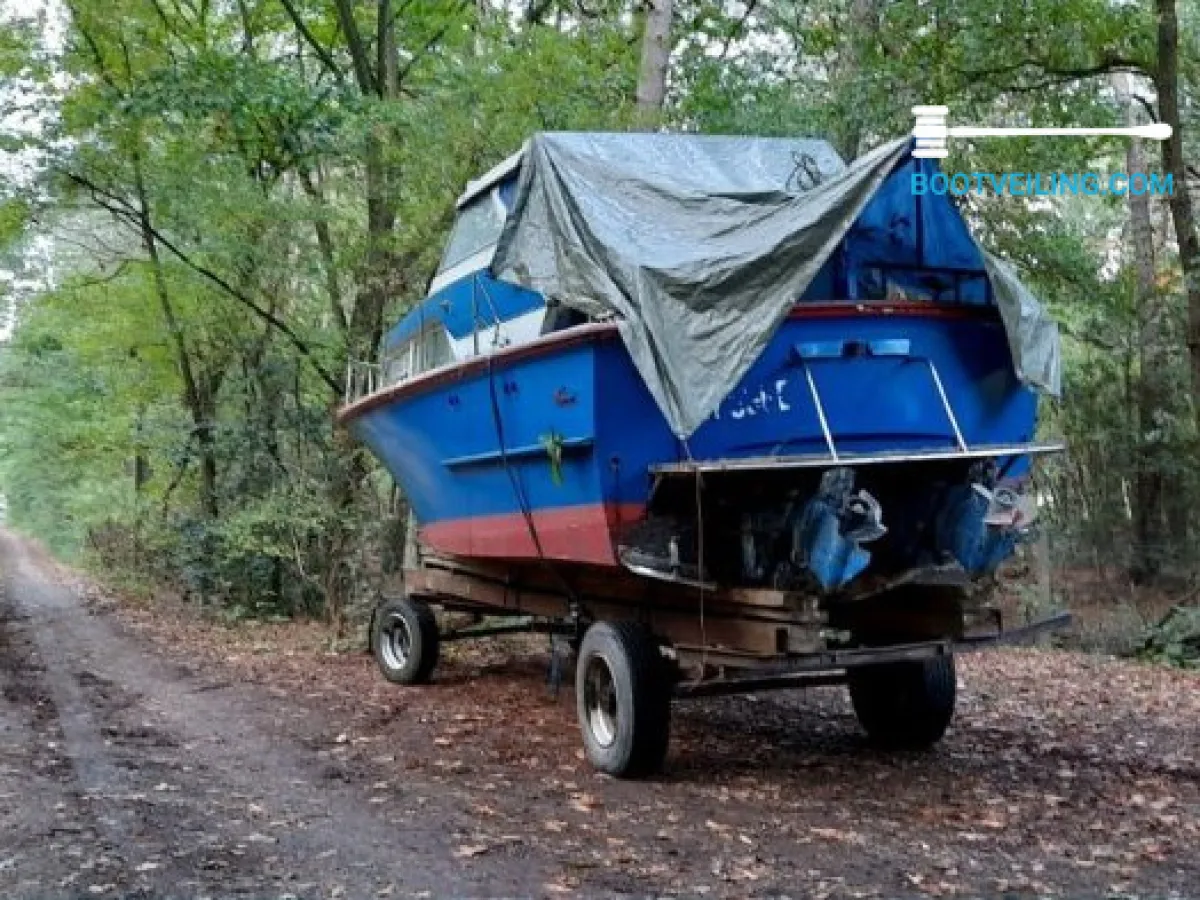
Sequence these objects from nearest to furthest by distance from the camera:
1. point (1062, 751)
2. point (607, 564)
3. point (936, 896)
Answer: point (936, 896)
point (607, 564)
point (1062, 751)

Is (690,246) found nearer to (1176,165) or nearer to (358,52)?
(1176,165)

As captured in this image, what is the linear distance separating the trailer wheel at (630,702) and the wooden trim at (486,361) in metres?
1.49

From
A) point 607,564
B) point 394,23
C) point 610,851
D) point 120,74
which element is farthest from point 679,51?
point 610,851

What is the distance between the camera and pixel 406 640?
971 centimetres

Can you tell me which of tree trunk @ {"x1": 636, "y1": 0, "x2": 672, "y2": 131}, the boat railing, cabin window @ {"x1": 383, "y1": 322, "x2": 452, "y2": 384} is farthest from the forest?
cabin window @ {"x1": 383, "y1": 322, "x2": 452, "y2": 384}

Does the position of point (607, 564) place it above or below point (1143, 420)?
below

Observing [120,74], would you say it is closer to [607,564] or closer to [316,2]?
[316,2]

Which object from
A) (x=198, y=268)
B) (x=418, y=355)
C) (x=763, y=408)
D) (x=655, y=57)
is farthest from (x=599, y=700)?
(x=198, y=268)

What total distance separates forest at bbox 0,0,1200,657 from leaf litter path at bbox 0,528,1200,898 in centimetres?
451

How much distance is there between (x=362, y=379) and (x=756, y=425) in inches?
263

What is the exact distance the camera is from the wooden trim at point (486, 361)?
599 cm

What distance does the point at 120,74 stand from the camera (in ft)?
51.0

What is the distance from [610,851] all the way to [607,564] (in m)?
1.55

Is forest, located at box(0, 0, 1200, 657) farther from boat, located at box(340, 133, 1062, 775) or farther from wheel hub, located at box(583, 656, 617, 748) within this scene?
wheel hub, located at box(583, 656, 617, 748)
